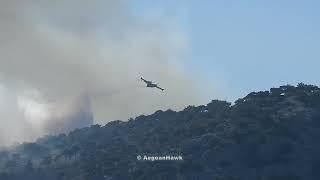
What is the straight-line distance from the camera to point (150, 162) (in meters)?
200

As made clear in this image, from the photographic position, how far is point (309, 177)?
186 m

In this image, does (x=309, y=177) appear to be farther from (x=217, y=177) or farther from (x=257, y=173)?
(x=217, y=177)

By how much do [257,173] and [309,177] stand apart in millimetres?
15103

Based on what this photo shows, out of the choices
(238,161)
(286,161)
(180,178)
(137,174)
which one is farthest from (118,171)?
(286,161)

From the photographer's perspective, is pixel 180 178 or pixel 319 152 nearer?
pixel 180 178

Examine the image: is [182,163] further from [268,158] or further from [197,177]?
[268,158]

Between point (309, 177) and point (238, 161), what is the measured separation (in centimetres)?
2299

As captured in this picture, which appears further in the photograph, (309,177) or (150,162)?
(150,162)

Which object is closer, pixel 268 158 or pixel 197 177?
pixel 197 177

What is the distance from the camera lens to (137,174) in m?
190

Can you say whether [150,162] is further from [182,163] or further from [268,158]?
[268,158]

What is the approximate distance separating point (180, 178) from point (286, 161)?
3498 cm

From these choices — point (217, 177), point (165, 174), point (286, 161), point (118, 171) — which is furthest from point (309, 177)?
point (118, 171)

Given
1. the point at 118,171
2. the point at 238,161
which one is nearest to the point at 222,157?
the point at 238,161
